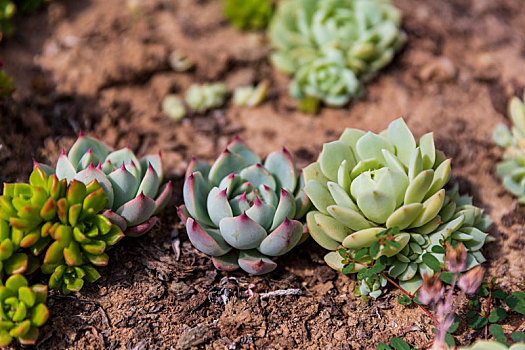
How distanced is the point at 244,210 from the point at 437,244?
90 cm

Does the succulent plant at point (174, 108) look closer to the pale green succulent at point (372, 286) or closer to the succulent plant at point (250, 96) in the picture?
the succulent plant at point (250, 96)

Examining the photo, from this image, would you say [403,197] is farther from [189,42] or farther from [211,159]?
Answer: [189,42]

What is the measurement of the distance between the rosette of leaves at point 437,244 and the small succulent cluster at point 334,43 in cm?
127

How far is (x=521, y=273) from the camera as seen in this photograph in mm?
2486

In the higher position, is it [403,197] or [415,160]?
[415,160]

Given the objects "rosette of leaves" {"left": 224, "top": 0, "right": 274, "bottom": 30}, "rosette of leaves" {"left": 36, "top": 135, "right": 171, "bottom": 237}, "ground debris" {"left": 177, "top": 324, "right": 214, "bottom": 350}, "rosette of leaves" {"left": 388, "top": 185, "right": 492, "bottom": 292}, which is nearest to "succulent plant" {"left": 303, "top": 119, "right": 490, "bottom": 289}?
"rosette of leaves" {"left": 388, "top": 185, "right": 492, "bottom": 292}

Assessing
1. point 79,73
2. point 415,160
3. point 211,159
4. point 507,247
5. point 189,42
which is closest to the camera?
point 415,160

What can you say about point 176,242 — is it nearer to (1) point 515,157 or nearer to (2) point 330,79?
(2) point 330,79

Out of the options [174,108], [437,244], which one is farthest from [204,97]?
[437,244]

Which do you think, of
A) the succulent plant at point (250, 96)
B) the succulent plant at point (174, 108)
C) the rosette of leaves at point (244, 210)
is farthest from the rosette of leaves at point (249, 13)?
the rosette of leaves at point (244, 210)

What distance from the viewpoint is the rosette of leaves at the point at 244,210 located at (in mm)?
2242

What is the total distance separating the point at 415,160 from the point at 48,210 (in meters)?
1.59

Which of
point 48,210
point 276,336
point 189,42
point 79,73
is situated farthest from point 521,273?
point 79,73

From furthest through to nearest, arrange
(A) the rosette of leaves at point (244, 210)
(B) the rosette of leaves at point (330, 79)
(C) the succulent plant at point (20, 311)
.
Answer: (B) the rosette of leaves at point (330, 79), (A) the rosette of leaves at point (244, 210), (C) the succulent plant at point (20, 311)
